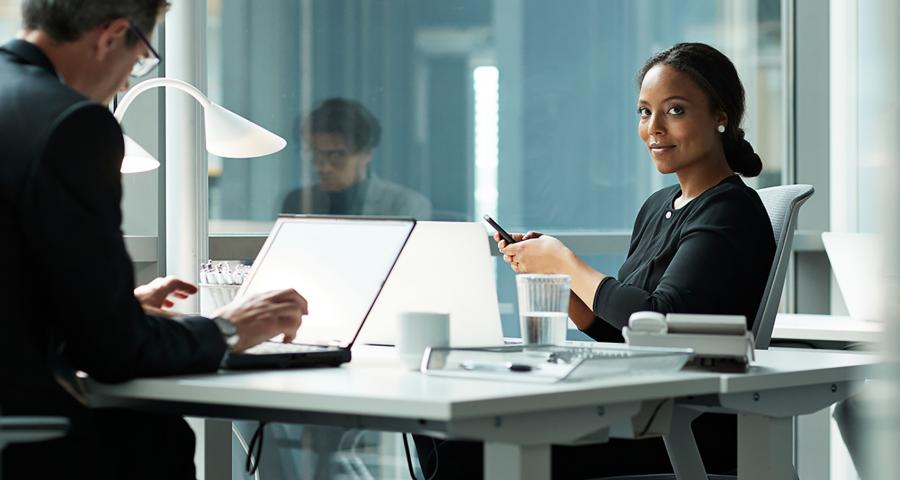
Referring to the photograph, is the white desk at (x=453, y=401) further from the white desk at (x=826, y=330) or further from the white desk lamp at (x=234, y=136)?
the white desk at (x=826, y=330)

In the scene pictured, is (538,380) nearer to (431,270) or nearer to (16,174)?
(431,270)

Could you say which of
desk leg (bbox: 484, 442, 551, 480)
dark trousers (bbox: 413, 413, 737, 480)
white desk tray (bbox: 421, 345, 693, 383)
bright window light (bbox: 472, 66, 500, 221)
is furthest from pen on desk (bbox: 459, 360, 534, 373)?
bright window light (bbox: 472, 66, 500, 221)

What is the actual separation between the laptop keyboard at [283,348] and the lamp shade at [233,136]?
53cm

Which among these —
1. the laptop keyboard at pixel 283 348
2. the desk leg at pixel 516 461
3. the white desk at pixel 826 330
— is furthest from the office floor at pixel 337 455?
the desk leg at pixel 516 461

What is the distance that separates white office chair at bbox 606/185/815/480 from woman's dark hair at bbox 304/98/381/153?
1722 millimetres

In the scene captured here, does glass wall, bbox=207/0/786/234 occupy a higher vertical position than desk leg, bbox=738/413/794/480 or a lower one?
higher

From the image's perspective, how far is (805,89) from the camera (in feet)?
16.0

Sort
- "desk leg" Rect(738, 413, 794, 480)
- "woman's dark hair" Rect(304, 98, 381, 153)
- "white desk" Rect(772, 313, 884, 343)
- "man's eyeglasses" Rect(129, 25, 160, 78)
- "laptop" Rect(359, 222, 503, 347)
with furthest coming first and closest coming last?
1. "woman's dark hair" Rect(304, 98, 381, 153)
2. "white desk" Rect(772, 313, 884, 343)
3. "laptop" Rect(359, 222, 503, 347)
4. "desk leg" Rect(738, 413, 794, 480)
5. "man's eyeglasses" Rect(129, 25, 160, 78)

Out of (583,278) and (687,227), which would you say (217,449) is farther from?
(687,227)

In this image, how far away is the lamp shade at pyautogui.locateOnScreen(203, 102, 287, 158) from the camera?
2238mm

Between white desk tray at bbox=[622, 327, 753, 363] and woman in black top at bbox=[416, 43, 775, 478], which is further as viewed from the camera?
woman in black top at bbox=[416, 43, 775, 478]

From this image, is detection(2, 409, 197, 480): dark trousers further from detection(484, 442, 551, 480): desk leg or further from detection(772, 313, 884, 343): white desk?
detection(772, 313, 884, 343): white desk

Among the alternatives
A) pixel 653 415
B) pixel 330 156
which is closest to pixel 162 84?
pixel 653 415

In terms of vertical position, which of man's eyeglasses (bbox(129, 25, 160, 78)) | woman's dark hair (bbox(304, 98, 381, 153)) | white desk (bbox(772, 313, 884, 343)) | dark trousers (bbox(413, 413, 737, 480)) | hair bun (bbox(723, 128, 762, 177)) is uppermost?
woman's dark hair (bbox(304, 98, 381, 153))
